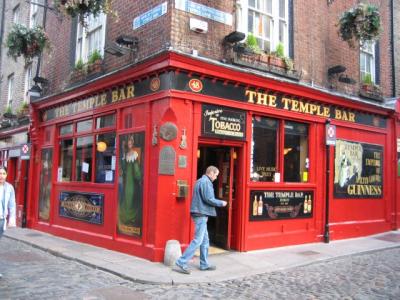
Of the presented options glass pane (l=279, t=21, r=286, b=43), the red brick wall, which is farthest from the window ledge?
glass pane (l=279, t=21, r=286, b=43)

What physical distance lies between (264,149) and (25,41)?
6.73 meters

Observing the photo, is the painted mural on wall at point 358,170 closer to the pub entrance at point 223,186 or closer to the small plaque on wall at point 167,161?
the pub entrance at point 223,186

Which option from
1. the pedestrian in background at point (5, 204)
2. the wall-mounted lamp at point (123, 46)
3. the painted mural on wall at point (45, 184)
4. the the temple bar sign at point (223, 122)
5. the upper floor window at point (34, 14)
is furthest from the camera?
the upper floor window at point (34, 14)

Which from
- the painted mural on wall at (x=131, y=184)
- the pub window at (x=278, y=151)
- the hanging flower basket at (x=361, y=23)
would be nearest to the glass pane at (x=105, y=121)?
the painted mural on wall at (x=131, y=184)

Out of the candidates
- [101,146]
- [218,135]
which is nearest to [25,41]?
[101,146]

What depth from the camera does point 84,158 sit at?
39.9 feet

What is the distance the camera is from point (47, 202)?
45.0ft

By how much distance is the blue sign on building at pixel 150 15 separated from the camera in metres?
9.55

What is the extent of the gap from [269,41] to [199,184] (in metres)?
4.77

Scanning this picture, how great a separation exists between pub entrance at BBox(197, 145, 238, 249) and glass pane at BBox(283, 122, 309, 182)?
161cm

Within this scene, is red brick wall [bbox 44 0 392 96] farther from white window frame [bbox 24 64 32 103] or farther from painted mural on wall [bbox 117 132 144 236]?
white window frame [bbox 24 64 32 103]

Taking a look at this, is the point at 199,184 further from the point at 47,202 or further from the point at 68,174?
the point at 47,202

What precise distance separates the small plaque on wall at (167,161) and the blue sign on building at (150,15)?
279 centimetres

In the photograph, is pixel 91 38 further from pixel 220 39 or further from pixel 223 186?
pixel 223 186
